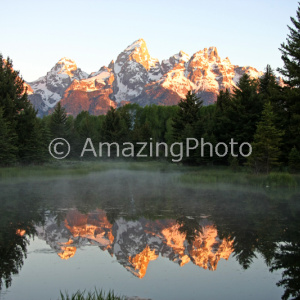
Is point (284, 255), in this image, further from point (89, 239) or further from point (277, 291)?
point (89, 239)

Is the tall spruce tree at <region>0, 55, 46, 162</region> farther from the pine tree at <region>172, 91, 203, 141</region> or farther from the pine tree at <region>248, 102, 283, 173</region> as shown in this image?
the pine tree at <region>248, 102, 283, 173</region>

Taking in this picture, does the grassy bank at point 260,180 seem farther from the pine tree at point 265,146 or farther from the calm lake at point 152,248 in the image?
the calm lake at point 152,248

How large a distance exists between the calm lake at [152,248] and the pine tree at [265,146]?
12575 mm

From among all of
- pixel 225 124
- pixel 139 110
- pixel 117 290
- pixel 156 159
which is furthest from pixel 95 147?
pixel 117 290

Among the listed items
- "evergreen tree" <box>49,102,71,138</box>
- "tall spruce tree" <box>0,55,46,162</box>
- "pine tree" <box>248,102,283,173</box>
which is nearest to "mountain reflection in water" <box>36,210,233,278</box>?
"pine tree" <box>248,102,283,173</box>

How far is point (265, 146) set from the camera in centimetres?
3203

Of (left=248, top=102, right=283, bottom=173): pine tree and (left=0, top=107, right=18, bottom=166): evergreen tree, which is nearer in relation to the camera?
(left=248, top=102, right=283, bottom=173): pine tree

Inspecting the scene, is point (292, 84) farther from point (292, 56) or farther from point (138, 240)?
point (138, 240)

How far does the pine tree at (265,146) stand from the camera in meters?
31.8

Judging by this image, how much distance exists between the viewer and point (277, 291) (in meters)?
7.54

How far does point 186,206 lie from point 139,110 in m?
81.8

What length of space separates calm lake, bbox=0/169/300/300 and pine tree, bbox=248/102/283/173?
41.3 feet

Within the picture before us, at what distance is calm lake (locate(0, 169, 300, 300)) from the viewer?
25.4 feet

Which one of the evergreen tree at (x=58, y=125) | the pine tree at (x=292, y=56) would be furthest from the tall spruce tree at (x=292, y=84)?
the evergreen tree at (x=58, y=125)
